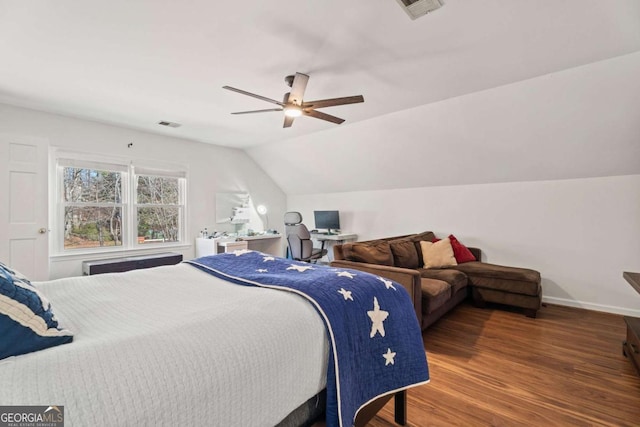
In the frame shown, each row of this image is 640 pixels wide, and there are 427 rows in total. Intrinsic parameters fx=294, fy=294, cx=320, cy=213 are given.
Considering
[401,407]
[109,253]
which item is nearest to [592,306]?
[401,407]

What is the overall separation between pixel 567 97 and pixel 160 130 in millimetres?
5274

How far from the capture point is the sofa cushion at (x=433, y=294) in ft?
9.25

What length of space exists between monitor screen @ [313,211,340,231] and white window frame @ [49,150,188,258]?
8.16ft

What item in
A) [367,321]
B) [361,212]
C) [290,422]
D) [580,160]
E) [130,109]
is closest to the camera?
[290,422]

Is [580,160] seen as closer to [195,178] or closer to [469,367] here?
[469,367]

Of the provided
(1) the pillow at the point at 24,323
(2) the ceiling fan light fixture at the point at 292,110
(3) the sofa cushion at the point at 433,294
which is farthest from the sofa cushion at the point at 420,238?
(1) the pillow at the point at 24,323

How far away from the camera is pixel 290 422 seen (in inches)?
43.1

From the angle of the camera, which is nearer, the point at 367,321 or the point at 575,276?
the point at 367,321

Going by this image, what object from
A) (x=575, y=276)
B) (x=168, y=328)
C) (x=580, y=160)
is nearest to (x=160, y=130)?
→ (x=168, y=328)

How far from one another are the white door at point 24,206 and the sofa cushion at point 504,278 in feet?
16.9

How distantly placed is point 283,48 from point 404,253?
8.93 ft

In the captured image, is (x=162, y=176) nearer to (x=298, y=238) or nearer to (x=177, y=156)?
(x=177, y=156)

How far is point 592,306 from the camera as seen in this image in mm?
3586

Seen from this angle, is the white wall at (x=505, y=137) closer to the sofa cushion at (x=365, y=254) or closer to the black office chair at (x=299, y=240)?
the black office chair at (x=299, y=240)
